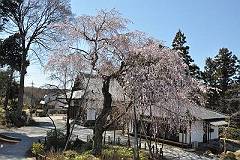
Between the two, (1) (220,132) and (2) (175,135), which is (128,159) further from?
(1) (220,132)

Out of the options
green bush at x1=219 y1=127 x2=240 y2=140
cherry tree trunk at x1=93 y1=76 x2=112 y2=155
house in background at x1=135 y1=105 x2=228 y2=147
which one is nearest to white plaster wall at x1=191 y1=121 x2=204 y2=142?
house in background at x1=135 y1=105 x2=228 y2=147

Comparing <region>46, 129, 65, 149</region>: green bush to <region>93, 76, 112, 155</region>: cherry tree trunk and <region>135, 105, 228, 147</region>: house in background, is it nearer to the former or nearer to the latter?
<region>93, 76, 112, 155</region>: cherry tree trunk

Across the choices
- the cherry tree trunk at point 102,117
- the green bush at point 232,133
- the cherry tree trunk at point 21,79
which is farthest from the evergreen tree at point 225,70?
the cherry tree trunk at point 102,117

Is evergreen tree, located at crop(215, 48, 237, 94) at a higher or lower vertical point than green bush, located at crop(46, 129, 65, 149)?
higher

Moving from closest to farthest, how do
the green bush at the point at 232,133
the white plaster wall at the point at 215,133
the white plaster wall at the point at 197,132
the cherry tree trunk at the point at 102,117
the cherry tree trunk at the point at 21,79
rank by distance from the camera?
the cherry tree trunk at the point at 102,117 < the white plaster wall at the point at 197,132 < the green bush at the point at 232,133 < the white plaster wall at the point at 215,133 < the cherry tree trunk at the point at 21,79

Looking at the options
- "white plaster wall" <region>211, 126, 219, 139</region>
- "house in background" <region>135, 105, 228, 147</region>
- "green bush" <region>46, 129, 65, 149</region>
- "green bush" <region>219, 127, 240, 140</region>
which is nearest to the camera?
"green bush" <region>46, 129, 65, 149</region>

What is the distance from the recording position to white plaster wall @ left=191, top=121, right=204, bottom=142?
28.8 metres

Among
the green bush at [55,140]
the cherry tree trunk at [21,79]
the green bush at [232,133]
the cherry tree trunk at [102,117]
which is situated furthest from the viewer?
the cherry tree trunk at [21,79]

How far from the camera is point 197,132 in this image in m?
29.3

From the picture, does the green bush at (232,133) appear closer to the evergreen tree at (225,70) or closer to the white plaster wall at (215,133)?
the white plaster wall at (215,133)

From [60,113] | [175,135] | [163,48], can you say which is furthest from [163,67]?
[60,113]

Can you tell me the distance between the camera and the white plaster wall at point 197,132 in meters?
28.8

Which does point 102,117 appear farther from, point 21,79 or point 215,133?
point 21,79

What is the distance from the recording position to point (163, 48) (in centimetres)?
1534
